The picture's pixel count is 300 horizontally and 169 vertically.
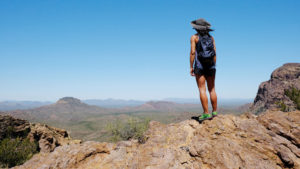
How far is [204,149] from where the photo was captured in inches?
247

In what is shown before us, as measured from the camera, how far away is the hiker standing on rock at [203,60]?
7590 millimetres

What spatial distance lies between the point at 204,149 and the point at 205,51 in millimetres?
3909

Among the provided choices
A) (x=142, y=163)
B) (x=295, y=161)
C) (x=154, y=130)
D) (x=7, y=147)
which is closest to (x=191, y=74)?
(x=154, y=130)

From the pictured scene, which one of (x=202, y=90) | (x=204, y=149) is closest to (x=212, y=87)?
(x=202, y=90)

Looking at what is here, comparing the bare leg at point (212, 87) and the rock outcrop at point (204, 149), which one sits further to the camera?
the bare leg at point (212, 87)

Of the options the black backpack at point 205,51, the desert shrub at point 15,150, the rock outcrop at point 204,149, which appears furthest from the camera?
the desert shrub at point 15,150

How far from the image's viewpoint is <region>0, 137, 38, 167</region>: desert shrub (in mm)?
16766

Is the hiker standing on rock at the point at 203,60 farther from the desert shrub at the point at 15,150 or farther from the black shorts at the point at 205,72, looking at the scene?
the desert shrub at the point at 15,150

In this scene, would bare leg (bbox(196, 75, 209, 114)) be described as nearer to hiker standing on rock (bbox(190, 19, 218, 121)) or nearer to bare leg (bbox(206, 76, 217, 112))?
hiker standing on rock (bbox(190, 19, 218, 121))

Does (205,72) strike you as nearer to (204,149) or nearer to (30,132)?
(204,149)

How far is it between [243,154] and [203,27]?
5.24 m

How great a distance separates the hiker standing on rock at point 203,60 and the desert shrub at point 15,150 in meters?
16.2

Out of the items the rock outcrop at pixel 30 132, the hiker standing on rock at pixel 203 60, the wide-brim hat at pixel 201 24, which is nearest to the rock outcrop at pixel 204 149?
the hiker standing on rock at pixel 203 60

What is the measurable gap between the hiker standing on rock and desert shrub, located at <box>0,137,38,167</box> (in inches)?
637
